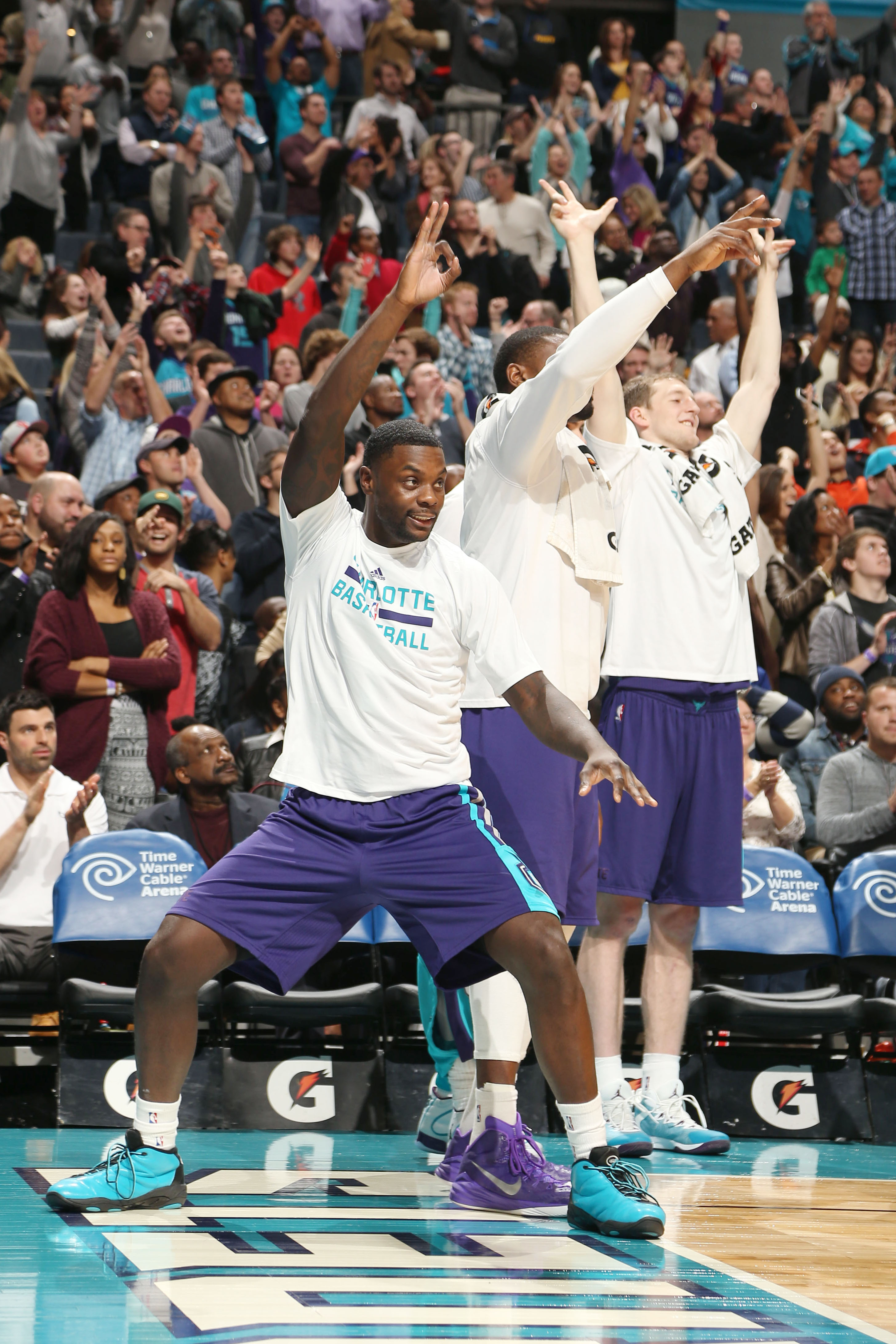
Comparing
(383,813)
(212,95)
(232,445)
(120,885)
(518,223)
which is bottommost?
(120,885)

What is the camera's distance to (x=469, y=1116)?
14.8ft

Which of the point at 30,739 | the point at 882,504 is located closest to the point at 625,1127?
the point at 30,739

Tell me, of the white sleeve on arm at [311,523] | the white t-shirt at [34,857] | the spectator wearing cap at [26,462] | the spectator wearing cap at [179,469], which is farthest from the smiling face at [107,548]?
the white sleeve on arm at [311,523]

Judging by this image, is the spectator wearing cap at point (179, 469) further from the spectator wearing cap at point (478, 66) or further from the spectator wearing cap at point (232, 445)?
the spectator wearing cap at point (478, 66)

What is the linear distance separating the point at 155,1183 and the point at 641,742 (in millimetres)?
1952

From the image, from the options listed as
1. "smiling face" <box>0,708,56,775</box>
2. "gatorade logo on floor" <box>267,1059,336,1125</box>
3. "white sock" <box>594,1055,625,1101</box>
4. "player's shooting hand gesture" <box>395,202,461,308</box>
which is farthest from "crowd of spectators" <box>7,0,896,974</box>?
"player's shooting hand gesture" <box>395,202,461,308</box>

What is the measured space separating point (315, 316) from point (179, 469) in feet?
10.2

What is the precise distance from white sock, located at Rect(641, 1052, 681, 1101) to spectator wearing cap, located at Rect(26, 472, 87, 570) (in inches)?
146

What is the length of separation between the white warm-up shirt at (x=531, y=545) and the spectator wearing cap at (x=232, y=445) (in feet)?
15.0

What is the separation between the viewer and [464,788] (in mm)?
4055

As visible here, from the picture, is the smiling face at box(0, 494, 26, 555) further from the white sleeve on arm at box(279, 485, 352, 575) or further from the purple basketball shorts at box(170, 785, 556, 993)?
the purple basketball shorts at box(170, 785, 556, 993)

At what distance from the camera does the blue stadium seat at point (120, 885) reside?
5906 millimetres

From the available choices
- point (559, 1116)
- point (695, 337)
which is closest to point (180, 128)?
point (695, 337)

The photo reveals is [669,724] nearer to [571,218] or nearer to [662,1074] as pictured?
[662,1074]
